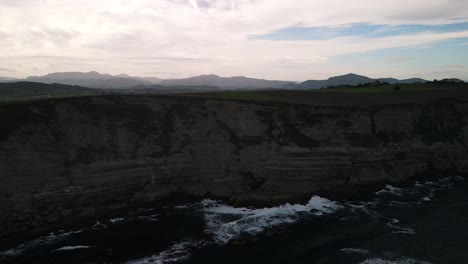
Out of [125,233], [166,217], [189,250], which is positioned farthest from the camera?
[166,217]

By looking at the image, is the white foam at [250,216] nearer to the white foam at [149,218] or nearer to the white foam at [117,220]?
the white foam at [149,218]

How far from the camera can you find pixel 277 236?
29.7 meters

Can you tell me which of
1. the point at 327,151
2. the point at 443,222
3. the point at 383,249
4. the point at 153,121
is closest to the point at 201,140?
the point at 153,121

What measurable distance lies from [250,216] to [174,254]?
9.26m

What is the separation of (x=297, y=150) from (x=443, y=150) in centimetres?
2029

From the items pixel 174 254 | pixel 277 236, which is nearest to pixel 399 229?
pixel 277 236

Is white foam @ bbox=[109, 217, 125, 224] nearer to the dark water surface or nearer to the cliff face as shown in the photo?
the dark water surface

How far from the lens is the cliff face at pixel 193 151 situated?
1300 inches

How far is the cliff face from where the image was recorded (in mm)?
33031

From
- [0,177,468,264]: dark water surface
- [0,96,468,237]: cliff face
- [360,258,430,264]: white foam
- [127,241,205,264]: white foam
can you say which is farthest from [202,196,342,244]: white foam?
[360,258,430,264]: white foam

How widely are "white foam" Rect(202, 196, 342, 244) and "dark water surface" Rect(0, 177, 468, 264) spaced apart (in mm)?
84

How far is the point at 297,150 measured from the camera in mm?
40344

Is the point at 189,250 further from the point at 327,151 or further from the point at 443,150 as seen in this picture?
the point at 443,150

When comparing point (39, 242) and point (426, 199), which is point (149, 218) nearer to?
point (39, 242)
